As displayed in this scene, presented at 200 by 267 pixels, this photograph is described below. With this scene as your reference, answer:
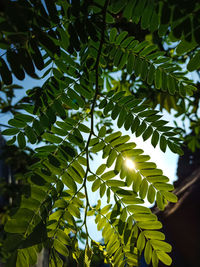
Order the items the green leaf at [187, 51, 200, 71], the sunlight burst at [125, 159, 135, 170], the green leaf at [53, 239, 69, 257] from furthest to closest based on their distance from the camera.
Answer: the sunlight burst at [125, 159, 135, 170] < the green leaf at [53, 239, 69, 257] < the green leaf at [187, 51, 200, 71]

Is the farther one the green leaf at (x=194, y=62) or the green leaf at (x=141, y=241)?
the green leaf at (x=141, y=241)

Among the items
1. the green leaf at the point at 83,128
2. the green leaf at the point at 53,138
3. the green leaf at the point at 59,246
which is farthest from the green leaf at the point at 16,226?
the green leaf at the point at 83,128

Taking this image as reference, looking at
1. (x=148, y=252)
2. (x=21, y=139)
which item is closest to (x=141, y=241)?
(x=148, y=252)

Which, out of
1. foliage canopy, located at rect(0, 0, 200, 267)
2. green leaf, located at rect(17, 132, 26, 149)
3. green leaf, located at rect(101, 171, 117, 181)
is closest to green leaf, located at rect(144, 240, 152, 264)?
foliage canopy, located at rect(0, 0, 200, 267)

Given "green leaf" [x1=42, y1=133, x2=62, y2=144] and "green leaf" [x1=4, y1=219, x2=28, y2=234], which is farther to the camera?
"green leaf" [x1=42, y1=133, x2=62, y2=144]

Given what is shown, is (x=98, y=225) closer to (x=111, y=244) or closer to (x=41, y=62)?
(x=111, y=244)

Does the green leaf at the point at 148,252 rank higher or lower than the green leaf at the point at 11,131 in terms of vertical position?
lower

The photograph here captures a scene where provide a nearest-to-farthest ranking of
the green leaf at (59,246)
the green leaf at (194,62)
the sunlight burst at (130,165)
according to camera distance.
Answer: the green leaf at (194,62) → the green leaf at (59,246) → the sunlight burst at (130,165)

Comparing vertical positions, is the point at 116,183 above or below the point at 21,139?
below

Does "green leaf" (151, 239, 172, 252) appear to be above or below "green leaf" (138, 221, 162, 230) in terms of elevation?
below

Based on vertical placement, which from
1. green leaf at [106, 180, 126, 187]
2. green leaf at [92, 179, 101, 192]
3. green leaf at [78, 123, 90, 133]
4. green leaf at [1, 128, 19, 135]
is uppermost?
green leaf at [1, 128, 19, 135]

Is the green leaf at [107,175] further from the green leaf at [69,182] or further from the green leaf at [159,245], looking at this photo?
the green leaf at [159,245]

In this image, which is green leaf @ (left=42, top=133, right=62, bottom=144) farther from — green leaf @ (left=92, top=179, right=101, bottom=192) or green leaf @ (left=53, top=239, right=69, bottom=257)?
green leaf @ (left=53, top=239, right=69, bottom=257)

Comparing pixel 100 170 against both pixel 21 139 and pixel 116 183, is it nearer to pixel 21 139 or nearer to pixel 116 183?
pixel 116 183
